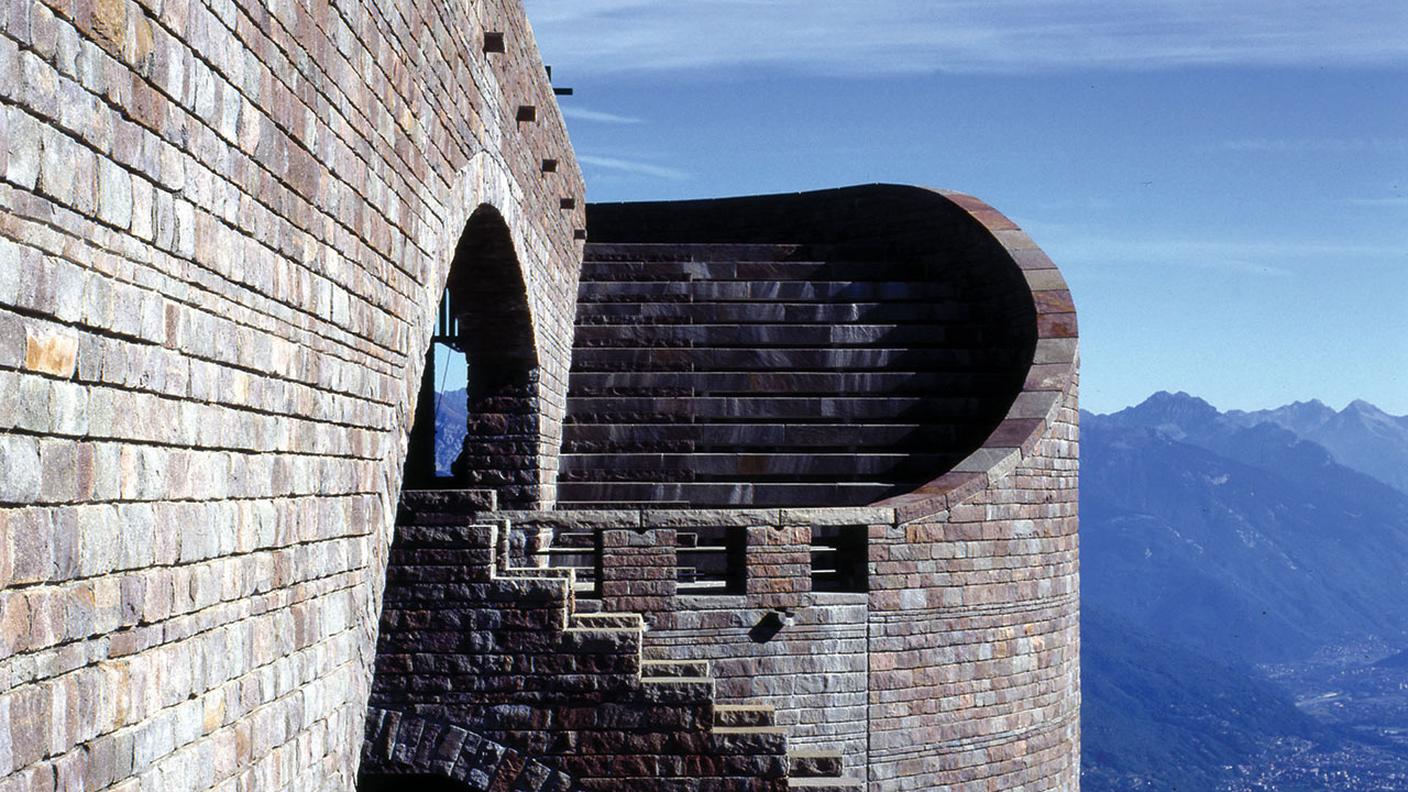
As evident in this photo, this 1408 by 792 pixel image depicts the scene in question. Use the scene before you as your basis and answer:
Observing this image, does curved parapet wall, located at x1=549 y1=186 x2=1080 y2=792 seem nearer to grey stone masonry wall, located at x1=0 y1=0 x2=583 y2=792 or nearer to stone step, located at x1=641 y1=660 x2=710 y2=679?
stone step, located at x1=641 y1=660 x2=710 y2=679

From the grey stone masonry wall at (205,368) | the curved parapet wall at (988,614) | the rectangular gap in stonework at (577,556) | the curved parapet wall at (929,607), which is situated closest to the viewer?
the grey stone masonry wall at (205,368)

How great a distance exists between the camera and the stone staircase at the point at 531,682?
786 centimetres

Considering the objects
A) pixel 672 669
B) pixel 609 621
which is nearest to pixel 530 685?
pixel 609 621

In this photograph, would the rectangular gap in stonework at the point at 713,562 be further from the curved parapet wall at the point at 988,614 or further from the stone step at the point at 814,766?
the stone step at the point at 814,766

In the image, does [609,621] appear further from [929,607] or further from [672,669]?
[929,607]

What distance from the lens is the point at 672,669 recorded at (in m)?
8.43

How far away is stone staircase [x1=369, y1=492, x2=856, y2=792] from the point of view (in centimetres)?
786

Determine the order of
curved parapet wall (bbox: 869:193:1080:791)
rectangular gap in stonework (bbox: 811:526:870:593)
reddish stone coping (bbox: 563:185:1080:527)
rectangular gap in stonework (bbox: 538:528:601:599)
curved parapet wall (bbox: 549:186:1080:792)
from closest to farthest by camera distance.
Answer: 1. curved parapet wall (bbox: 549:186:1080:792)
2. reddish stone coping (bbox: 563:185:1080:527)
3. rectangular gap in stonework (bbox: 811:526:870:593)
4. curved parapet wall (bbox: 869:193:1080:791)
5. rectangular gap in stonework (bbox: 538:528:601:599)

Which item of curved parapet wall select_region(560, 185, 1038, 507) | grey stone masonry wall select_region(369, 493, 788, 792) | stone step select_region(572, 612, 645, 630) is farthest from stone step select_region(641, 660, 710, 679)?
curved parapet wall select_region(560, 185, 1038, 507)

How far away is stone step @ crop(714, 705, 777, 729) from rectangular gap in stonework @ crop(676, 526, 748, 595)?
129cm

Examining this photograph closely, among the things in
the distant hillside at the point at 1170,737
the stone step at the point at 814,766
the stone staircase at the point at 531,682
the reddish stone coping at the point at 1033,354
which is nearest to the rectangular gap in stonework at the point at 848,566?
the reddish stone coping at the point at 1033,354

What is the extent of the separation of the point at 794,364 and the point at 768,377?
0.29 meters

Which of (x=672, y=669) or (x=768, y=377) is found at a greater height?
(x=768, y=377)

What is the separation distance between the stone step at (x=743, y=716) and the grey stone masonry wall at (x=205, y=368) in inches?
104
